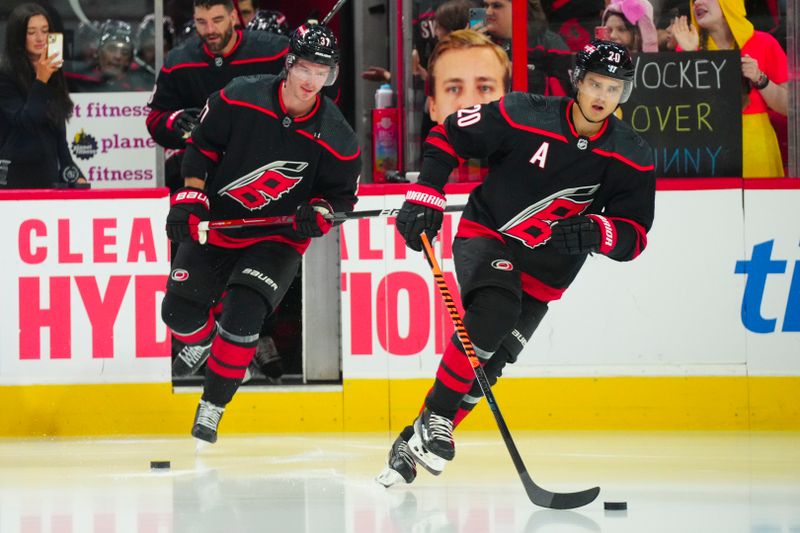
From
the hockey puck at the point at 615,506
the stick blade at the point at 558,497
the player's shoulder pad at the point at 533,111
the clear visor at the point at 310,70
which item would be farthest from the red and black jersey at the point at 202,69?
the hockey puck at the point at 615,506

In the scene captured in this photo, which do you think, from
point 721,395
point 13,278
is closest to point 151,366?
point 13,278

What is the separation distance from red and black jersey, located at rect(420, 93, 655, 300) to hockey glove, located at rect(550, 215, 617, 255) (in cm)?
6

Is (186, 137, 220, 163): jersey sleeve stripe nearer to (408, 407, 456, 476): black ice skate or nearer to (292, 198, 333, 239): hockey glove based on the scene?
(292, 198, 333, 239): hockey glove

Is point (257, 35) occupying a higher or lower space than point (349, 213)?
higher

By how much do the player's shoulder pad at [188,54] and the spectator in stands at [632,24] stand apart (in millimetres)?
1590

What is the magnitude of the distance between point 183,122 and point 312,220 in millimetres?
917

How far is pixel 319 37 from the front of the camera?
4.77 m

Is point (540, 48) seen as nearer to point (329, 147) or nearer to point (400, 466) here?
point (329, 147)

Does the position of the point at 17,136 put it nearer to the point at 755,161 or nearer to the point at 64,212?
the point at 64,212

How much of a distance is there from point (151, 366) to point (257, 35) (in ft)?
4.44

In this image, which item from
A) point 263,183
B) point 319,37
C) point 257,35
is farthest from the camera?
point 257,35

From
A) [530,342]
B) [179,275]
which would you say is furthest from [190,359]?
[530,342]

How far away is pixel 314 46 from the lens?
15.6 feet

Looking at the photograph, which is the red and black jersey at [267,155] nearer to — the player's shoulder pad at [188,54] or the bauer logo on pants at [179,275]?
the bauer logo on pants at [179,275]
